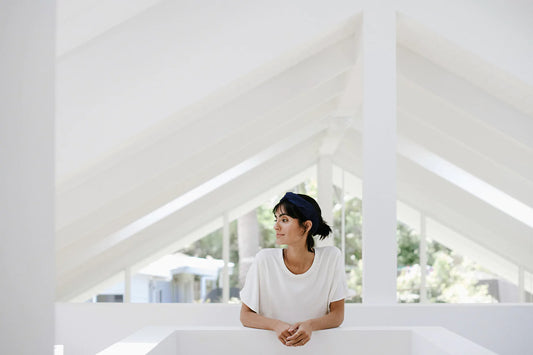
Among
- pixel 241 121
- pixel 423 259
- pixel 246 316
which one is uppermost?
pixel 241 121

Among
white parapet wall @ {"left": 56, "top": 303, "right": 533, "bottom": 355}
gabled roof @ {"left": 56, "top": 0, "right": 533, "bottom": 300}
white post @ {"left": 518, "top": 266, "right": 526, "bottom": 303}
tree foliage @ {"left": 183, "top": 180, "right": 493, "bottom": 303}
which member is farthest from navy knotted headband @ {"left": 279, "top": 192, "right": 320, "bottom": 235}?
white post @ {"left": 518, "top": 266, "right": 526, "bottom": 303}

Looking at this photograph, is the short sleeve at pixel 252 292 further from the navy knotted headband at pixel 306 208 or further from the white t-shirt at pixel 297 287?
the navy knotted headband at pixel 306 208

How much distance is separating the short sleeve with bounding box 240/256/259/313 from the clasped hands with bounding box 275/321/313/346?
8.0 inches

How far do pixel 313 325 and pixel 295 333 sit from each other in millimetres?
94

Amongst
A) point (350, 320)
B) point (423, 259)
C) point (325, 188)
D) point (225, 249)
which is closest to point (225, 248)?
point (225, 249)

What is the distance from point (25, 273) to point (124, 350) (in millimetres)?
1117

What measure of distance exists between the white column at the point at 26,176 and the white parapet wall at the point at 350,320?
263cm

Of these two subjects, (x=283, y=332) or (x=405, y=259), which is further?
(x=405, y=259)

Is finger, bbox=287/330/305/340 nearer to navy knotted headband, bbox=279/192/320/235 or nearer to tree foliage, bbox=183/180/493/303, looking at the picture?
navy knotted headband, bbox=279/192/320/235

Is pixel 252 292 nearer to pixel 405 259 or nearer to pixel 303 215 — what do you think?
pixel 303 215

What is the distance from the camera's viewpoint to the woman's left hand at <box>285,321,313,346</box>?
2.30 meters

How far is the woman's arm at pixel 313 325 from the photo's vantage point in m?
2.30

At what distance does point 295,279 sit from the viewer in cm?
256

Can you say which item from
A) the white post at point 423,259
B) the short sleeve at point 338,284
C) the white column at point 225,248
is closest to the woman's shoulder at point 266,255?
the short sleeve at point 338,284
